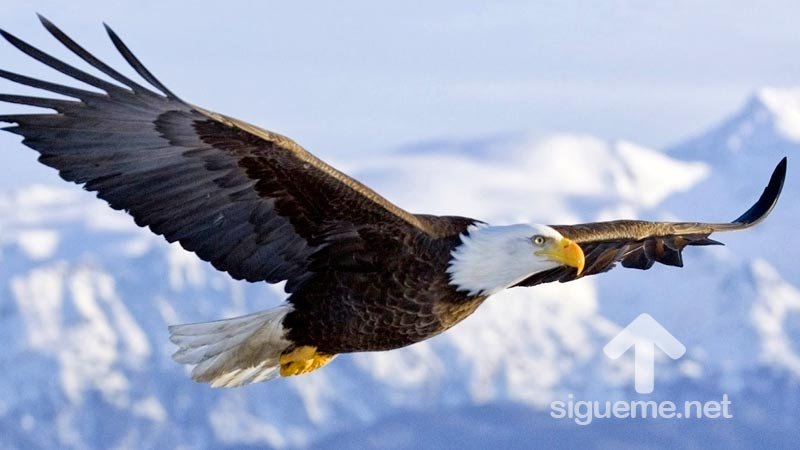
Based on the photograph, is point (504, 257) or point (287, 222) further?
point (287, 222)

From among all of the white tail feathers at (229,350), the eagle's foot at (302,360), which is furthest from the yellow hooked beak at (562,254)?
the white tail feathers at (229,350)

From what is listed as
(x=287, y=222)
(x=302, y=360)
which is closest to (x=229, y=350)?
(x=302, y=360)

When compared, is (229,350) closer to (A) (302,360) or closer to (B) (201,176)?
(A) (302,360)

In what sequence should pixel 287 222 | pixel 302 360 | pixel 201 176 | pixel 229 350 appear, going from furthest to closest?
pixel 229 350 < pixel 302 360 < pixel 287 222 < pixel 201 176

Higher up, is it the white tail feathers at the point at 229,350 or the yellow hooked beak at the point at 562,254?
the yellow hooked beak at the point at 562,254

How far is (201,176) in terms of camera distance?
27.1 ft

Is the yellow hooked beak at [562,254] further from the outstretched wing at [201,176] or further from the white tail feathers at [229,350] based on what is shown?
the white tail feathers at [229,350]

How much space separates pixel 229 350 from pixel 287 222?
859 mm

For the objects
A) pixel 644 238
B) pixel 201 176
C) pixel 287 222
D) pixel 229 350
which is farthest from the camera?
pixel 644 238

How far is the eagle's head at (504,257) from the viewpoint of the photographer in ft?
27.2

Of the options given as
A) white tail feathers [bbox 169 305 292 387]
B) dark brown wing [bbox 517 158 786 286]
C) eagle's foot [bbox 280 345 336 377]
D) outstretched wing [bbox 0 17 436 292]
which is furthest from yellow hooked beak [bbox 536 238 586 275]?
white tail feathers [bbox 169 305 292 387]

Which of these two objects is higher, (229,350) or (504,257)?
(504,257)

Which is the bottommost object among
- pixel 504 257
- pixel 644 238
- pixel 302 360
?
pixel 302 360

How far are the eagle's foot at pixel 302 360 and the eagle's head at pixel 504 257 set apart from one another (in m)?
0.89
